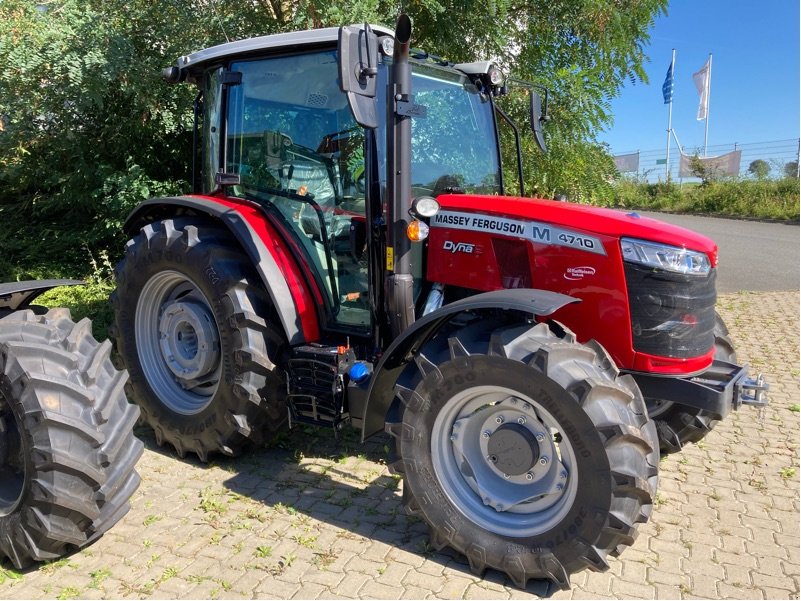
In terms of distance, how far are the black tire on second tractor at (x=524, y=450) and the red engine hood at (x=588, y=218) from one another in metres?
0.53

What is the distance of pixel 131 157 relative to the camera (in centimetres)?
792

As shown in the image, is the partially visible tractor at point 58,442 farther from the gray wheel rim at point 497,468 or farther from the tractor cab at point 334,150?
the gray wheel rim at point 497,468

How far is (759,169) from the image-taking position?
23328 millimetres

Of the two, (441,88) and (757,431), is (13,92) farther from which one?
(757,431)

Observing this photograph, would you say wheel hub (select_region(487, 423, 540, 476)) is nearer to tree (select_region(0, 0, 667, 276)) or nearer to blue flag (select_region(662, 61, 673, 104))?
tree (select_region(0, 0, 667, 276))

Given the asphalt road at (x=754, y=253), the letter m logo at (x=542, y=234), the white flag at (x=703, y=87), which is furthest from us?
the white flag at (x=703, y=87)

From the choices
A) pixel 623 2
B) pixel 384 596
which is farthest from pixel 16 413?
pixel 623 2

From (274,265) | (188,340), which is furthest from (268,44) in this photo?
(188,340)

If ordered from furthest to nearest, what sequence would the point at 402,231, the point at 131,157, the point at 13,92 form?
the point at 131,157 → the point at 13,92 → the point at 402,231

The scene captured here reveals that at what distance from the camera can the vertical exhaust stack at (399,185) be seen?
304 cm

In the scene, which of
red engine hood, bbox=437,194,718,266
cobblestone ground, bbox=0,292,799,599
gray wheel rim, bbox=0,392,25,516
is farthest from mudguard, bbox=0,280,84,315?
red engine hood, bbox=437,194,718,266

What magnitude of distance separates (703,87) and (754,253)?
16.9 m

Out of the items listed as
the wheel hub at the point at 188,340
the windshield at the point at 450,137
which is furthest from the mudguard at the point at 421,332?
the wheel hub at the point at 188,340

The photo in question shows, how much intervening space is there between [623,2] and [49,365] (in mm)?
7696
